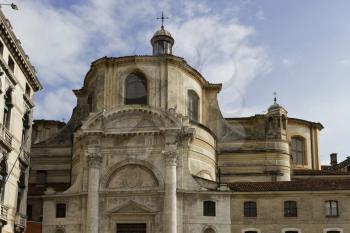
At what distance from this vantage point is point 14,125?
36.7 meters

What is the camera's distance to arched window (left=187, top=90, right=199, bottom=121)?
1880 inches

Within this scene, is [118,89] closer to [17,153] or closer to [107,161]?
[107,161]

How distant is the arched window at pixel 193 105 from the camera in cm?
4775

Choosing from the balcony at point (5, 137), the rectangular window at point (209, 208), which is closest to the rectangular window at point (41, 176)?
the balcony at point (5, 137)

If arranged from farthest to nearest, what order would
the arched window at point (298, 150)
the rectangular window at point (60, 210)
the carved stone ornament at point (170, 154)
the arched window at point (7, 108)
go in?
1. the arched window at point (298, 150)
2. the rectangular window at point (60, 210)
3. the carved stone ornament at point (170, 154)
4. the arched window at point (7, 108)

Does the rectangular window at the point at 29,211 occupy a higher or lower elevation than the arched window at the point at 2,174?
lower

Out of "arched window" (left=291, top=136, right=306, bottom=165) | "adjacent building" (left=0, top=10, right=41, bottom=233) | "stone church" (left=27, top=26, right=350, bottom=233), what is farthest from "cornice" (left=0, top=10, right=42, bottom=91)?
"arched window" (left=291, top=136, right=306, bottom=165)

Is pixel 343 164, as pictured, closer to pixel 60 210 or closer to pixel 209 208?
pixel 209 208

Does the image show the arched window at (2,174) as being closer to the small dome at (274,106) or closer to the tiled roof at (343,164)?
the small dome at (274,106)

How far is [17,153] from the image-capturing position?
37.2m

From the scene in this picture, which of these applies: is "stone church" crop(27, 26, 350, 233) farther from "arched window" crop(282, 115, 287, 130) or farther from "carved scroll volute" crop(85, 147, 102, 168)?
"arched window" crop(282, 115, 287, 130)

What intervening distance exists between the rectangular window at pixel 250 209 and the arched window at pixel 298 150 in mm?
19065

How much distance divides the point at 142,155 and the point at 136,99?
6027mm

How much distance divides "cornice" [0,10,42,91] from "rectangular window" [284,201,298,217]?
64.2 ft
